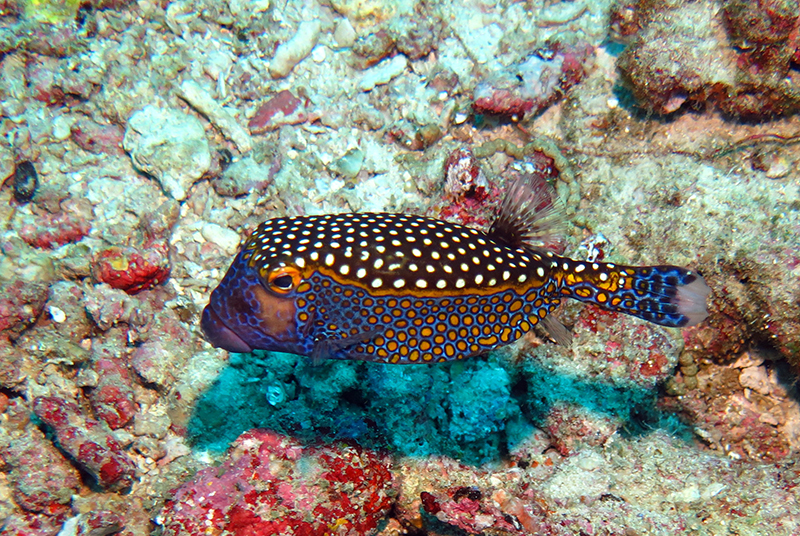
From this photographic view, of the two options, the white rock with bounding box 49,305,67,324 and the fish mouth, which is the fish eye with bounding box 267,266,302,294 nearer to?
the fish mouth

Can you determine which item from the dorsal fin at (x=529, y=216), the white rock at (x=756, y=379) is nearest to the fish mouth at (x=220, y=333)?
the dorsal fin at (x=529, y=216)

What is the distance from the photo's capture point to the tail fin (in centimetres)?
357

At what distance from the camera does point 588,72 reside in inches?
247

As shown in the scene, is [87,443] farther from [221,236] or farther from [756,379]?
[756,379]

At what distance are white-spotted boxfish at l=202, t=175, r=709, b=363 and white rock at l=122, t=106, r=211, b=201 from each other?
3176 mm

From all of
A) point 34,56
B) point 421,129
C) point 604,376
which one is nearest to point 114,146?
point 34,56

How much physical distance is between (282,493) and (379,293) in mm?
2037

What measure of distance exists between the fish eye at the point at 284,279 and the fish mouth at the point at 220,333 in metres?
0.46

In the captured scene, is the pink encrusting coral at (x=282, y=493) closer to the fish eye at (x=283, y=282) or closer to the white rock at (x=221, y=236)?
the fish eye at (x=283, y=282)

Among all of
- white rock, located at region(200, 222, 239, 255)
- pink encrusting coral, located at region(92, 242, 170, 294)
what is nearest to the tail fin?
white rock, located at region(200, 222, 239, 255)

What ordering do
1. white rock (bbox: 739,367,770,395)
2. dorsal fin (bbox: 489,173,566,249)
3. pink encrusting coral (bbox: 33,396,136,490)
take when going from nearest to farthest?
dorsal fin (bbox: 489,173,566,249) → pink encrusting coral (bbox: 33,396,136,490) → white rock (bbox: 739,367,770,395)

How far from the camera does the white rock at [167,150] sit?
5.91m

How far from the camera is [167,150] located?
593cm

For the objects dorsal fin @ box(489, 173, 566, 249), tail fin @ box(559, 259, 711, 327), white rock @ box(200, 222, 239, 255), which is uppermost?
dorsal fin @ box(489, 173, 566, 249)
